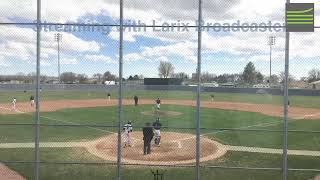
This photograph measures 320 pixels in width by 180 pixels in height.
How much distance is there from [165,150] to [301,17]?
9.13 meters

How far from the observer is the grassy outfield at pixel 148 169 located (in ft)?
41.7

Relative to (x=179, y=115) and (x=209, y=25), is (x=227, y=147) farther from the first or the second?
(x=179, y=115)

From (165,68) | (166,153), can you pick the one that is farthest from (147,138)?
(165,68)

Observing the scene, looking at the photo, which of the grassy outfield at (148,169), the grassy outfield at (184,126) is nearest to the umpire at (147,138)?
the grassy outfield at (148,169)

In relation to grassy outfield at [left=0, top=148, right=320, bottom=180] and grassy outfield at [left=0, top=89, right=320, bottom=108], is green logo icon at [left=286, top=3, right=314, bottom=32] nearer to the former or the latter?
grassy outfield at [left=0, top=148, right=320, bottom=180]

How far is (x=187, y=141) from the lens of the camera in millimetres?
19156

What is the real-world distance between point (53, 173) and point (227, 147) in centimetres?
820

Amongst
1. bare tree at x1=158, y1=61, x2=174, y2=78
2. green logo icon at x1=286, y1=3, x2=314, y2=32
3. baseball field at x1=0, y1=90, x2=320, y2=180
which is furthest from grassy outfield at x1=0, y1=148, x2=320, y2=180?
green logo icon at x1=286, y1=3, x2=314, y2=32

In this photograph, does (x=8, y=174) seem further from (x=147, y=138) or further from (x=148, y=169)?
(x=147, y=138)

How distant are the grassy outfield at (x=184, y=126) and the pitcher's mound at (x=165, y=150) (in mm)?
1084

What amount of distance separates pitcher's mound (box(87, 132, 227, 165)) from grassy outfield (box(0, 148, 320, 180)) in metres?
0.71

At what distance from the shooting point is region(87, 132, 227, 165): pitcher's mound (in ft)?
49.7

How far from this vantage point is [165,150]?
16.7 metres

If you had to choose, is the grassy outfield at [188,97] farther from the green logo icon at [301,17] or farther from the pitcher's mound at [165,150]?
the green logo icon at [301,17]
